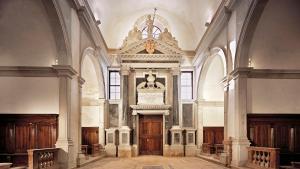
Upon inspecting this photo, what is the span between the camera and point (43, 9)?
1018 cm

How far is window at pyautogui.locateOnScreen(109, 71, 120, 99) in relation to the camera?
21.6 m

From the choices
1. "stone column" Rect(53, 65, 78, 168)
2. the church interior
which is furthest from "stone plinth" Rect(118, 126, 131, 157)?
"stone column" Rect(53, 65, 78, 168)

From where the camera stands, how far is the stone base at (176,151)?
20102mm

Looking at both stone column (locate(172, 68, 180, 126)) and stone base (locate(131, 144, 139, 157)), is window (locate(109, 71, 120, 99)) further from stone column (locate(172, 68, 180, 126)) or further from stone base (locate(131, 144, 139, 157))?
stone column (locate(172, 68, 180, 126))

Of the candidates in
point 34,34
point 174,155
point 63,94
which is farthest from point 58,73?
point 174,155

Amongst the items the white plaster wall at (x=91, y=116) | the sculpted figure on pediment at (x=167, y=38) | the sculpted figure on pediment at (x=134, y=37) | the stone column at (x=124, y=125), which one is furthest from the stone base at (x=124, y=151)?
the sculpted figure on pediment at (x=167, y=38)

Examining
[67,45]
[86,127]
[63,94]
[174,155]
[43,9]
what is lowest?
[174,155]

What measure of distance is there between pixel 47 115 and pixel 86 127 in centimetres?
875

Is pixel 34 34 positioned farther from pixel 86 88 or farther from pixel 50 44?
pixel 86 88

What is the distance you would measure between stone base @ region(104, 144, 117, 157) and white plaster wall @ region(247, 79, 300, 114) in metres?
10.0

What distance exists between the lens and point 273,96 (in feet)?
38.9

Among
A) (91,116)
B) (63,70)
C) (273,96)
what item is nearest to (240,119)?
(273,96)

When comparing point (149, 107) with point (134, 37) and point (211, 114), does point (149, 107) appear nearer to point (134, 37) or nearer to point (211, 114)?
point (211, 114)

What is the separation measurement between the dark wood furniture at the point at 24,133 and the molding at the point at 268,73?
19.1ft
